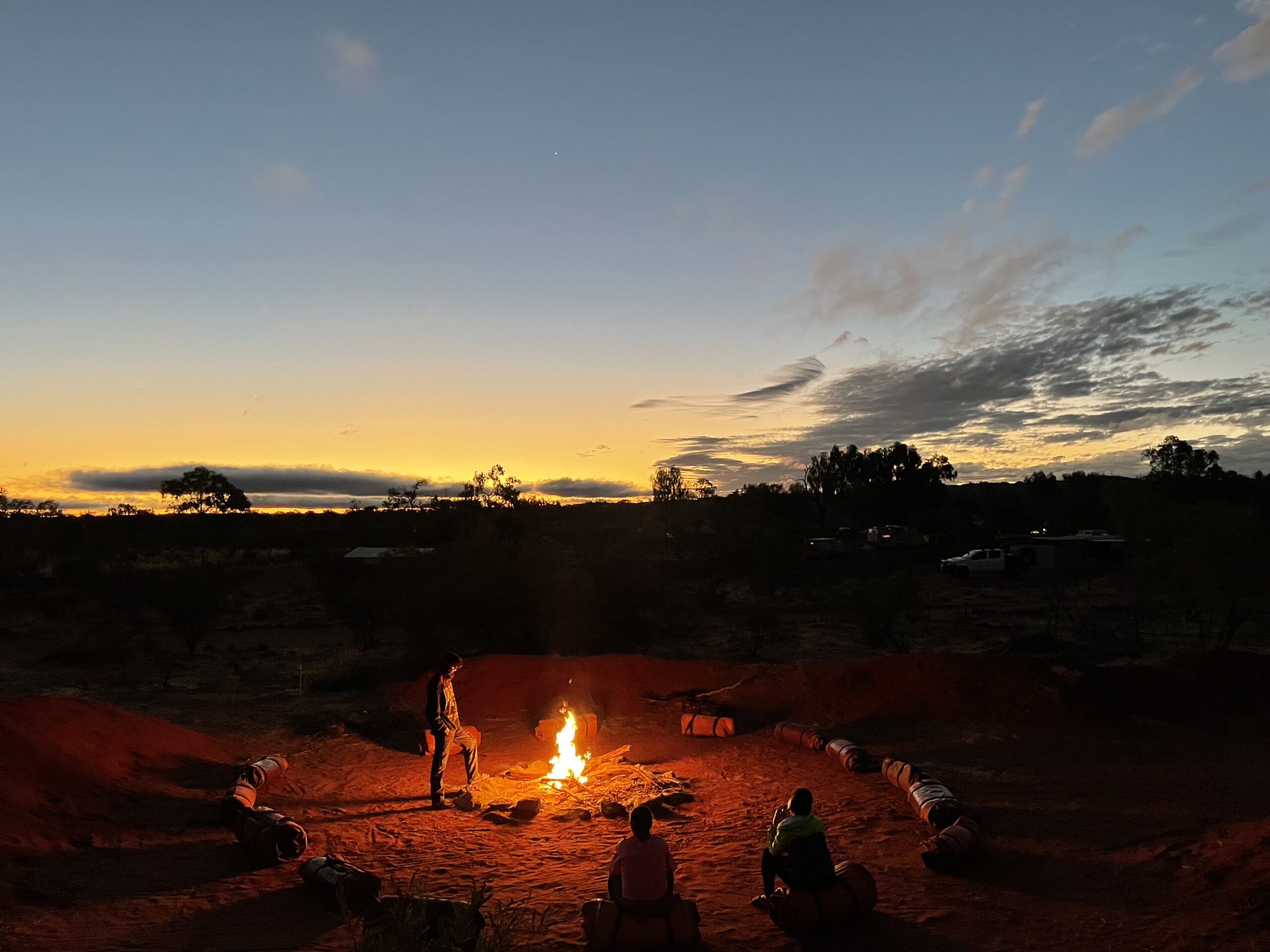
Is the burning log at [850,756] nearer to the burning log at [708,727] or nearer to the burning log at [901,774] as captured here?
the burning log at [901,774]

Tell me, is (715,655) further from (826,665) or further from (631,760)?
(631,760)

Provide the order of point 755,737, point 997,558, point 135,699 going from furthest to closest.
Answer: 1. point 997,558
2. point 135,699
3. point 755,737

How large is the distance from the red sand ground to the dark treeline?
22.0 ft

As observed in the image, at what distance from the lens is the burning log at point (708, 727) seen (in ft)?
45.4

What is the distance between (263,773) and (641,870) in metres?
7.17

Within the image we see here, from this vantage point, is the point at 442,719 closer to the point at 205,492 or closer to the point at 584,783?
the point at 584,783

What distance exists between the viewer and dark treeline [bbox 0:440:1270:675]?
74.8 feet

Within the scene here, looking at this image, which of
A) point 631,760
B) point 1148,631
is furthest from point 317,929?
point 1148,631

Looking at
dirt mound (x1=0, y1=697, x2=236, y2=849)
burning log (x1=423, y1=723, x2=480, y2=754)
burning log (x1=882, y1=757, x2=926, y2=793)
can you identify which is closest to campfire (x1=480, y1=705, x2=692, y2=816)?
burning log (x1=423, y1=723, x2=480, y2=754)

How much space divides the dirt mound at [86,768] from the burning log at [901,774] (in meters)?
8.79

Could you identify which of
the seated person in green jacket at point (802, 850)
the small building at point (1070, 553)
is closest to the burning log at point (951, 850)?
the seated person in green jacket at point (802, 850)

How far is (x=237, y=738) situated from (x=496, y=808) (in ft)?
22.1

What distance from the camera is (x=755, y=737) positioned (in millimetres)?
13555

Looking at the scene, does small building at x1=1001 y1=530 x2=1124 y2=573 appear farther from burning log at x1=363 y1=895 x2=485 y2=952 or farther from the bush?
burning log at x1=363 y1=895 x2=485 y2=952
